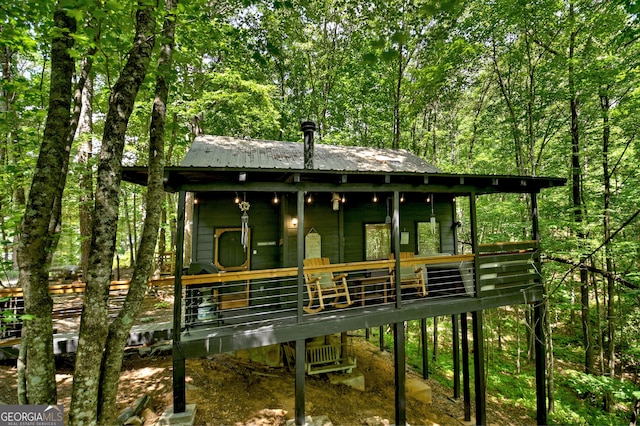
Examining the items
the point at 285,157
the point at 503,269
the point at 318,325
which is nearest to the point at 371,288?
the point at 318,325

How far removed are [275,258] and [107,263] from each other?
438cm

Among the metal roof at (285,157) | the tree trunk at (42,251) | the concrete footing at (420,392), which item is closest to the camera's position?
the tree trunk at (42,251)

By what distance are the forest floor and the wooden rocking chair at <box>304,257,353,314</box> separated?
184 cm

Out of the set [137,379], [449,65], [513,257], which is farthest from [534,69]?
[137,379]

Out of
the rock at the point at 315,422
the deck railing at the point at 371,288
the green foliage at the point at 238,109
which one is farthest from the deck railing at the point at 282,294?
the green foliage at the point at 238,109

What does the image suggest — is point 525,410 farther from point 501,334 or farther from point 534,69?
point 534,69

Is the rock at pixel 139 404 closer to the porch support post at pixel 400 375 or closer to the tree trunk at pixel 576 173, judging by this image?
the porch support post at pixel 400 375

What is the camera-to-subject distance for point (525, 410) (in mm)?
8680

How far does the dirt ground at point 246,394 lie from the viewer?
4.68 meters

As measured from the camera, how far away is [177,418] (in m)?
4.15

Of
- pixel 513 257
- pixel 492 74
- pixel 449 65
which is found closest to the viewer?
pixel 513 257

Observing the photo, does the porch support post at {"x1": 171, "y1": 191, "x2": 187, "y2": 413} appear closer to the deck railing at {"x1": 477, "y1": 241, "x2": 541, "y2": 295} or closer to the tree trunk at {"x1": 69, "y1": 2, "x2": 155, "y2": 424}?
the tree trunk at {"x1": 69, "y1": 2, "x2": 155, "y2": 424}

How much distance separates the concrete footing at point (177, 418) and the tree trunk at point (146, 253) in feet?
4.05

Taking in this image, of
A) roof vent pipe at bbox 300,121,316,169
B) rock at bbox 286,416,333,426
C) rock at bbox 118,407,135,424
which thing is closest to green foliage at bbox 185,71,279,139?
roof vent pipe at bbox 300,121,316,169
